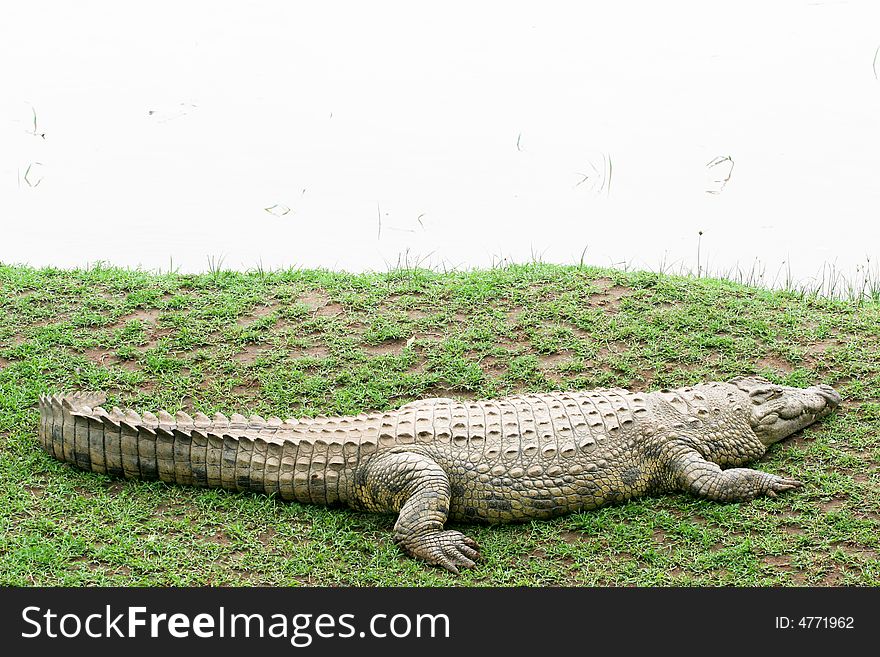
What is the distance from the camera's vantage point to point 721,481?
5.25m

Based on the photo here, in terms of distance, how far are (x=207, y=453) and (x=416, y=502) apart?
121cm

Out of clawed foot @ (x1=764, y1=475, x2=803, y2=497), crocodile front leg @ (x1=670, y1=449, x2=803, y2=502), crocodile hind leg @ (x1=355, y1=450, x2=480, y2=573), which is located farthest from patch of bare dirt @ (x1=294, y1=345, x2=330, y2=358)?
clawed foot @ (x1=764, y1=475, x2=803, y2=497)

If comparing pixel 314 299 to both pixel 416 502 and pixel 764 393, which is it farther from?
pixel 764 393

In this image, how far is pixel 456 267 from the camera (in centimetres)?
889

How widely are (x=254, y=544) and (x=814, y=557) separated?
9.11 feet

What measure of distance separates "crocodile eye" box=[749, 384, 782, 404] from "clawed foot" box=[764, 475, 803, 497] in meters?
0.58

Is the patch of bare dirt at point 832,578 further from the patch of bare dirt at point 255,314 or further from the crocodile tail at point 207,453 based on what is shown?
the patch of bare dirt at point 255,314

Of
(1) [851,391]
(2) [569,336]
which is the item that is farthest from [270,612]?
(1) [851,391]

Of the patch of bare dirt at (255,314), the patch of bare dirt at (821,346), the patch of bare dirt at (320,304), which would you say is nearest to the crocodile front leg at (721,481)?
the patch of bare dirt at (821,346)

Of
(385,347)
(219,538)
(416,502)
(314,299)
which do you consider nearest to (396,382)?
(385,347)

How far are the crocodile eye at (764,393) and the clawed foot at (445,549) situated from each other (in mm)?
1982

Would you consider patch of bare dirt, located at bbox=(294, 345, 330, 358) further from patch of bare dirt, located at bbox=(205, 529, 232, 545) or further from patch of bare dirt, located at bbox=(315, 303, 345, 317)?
patch of bare dirt, located at bbox=(205, 529, 232, 545)

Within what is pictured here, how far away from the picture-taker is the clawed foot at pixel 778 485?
5.27 metres

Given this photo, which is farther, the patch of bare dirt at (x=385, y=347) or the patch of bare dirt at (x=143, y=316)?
the patch of bare dirt at (x=143, y=316)
